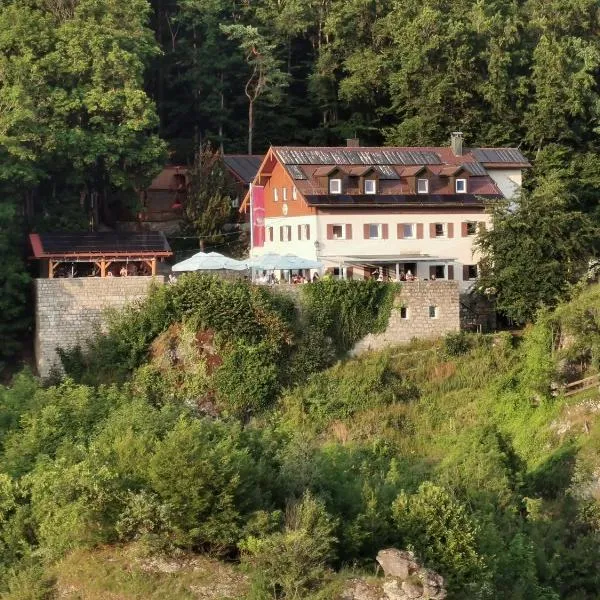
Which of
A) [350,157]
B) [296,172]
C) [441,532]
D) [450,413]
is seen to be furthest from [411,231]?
[441,532]

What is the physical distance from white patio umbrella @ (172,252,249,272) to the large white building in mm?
3994

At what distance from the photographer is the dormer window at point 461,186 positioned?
56.5 meters

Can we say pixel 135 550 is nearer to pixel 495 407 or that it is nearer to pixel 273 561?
pixel 273 561

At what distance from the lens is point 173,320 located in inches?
1869

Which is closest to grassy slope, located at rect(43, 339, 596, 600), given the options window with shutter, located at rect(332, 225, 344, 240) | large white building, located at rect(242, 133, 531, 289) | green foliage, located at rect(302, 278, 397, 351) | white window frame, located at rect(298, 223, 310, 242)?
green foliage, located at rect(302, 278, 397, 351)

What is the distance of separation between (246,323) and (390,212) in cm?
973

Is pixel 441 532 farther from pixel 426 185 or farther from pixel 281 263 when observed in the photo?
pixel 426 185

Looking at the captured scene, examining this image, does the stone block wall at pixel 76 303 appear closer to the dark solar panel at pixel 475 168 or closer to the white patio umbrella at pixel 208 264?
the white patio umbrella at pixel 208 264

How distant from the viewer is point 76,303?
4834 centimetres

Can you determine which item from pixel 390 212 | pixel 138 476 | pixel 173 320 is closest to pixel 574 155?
pixel 390 212

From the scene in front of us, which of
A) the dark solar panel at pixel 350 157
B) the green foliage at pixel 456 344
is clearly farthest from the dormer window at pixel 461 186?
the green foliage at pixel 456 344

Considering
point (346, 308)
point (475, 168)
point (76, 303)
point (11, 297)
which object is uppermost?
point (475, 168)

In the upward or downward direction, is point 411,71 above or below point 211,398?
above

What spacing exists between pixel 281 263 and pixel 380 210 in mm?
5074
